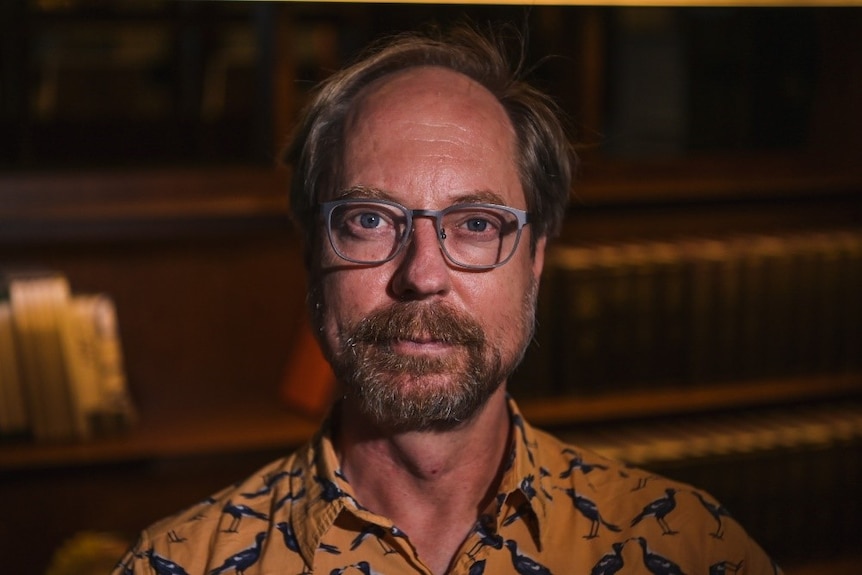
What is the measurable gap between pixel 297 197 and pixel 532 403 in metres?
1.01

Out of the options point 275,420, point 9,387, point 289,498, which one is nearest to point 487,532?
point 289,498

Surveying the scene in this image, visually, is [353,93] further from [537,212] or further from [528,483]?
[528,483]

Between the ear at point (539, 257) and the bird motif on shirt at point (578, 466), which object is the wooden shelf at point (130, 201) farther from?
the bird motif on shirt at point (578, 466)

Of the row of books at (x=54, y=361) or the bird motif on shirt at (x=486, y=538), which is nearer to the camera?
the bird motif on shirt at (x=486, y=538)

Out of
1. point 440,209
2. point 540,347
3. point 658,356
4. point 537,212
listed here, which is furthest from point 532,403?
point 440,209

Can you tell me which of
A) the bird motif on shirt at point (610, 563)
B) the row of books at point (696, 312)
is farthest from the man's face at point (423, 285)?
the row of books at point (696, 312)

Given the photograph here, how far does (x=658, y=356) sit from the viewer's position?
228 cm

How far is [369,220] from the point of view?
→ 3.92 ft

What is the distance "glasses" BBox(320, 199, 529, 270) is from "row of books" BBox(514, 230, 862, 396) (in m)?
0.95

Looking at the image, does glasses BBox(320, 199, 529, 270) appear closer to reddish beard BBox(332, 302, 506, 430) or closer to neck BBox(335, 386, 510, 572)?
reddish beard BBox(332, 302, 506, 430)

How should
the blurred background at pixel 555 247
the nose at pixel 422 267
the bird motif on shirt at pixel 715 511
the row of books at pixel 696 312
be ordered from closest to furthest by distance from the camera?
the nose at pixel 422 267 → the bird motif on shirt at pixel 715 511 → the blurred background at pixel 555 247 → the row of books at pixel 696 312

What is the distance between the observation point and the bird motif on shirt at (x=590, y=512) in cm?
124

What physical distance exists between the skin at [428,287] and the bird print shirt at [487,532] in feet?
0.10

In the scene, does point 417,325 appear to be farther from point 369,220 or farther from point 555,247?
point 555,247
